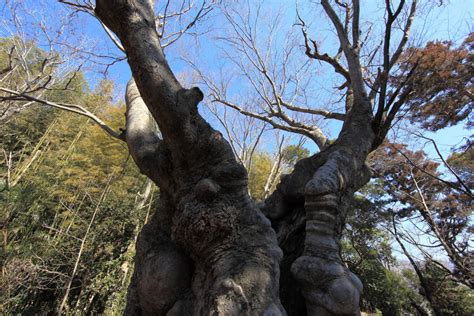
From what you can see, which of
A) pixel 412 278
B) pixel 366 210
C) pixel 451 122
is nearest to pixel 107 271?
pixel 451 122

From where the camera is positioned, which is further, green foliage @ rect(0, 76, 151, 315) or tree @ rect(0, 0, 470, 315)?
green foliage @ rect(0, 76, 151, 315)

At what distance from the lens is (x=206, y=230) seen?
4.75ft

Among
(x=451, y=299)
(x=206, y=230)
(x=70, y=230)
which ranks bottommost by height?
(x=70, y=230)

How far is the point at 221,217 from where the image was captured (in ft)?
4.79

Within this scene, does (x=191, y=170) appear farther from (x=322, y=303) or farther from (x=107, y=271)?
(x=107, y=271)

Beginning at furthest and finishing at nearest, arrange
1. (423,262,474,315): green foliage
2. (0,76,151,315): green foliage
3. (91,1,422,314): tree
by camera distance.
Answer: (423,262,474,315): green foliage, (0,76,151,315): green foliage, (91,1,422,314): tree

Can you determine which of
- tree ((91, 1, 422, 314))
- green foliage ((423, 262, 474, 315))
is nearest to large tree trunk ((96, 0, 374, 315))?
tree ((91, 1, 422, 314))

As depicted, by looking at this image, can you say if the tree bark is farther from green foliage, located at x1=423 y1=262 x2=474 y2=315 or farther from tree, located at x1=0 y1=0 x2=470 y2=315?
green foliage, located at x1=423 y1=262 x2=474 y2=315

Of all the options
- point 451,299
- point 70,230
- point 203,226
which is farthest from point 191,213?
point 451,299

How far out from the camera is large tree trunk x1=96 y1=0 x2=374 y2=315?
1346mm

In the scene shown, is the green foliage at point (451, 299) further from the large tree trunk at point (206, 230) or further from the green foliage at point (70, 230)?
the green foliage at point (70, 230)

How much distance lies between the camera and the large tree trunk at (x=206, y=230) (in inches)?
53.0

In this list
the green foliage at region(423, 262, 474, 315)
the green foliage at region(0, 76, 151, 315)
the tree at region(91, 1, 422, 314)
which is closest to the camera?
the tree at region(91, 1, 422, 314)

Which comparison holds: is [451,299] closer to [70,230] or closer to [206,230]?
[206,230]
